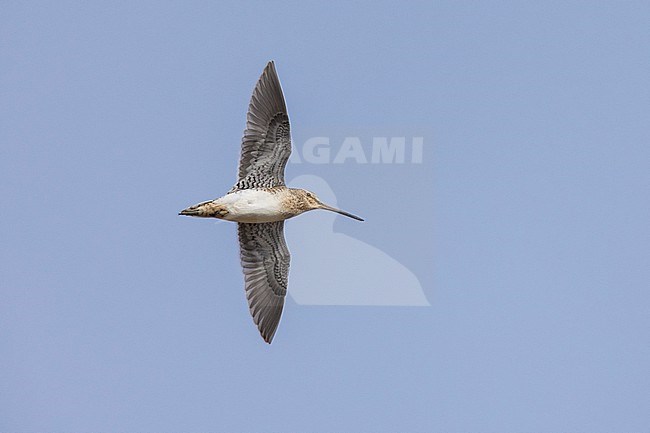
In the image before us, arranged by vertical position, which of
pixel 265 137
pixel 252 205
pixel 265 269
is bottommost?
pixel 265 269

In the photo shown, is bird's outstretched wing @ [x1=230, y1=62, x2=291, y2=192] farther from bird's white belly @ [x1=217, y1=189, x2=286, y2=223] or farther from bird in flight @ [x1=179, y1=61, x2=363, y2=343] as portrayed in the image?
bird's white belly @ [x1=217, y1=189, x2=286, y2=223]

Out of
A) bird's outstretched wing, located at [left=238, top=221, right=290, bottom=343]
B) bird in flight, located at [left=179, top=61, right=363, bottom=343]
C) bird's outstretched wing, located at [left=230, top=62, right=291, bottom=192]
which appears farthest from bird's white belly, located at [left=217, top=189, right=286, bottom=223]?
bird's outstretched wing, located at [left=238, top=221, right=290, bottom=343]

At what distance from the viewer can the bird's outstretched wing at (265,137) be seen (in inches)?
407

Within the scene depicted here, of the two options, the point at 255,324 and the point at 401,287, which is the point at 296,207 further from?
the point at 401,287

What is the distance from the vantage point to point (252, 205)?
10.2 metres

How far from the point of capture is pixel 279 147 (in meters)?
10.4

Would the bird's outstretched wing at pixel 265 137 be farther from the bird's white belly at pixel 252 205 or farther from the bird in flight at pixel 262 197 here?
the bird's white belly at pixel 252 205

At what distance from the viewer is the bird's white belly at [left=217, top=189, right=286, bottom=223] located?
33.2 ft

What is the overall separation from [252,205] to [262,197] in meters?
0.11

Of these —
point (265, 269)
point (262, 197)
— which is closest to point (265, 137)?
point (262, 197)

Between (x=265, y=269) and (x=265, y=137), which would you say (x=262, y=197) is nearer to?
(x=265, y=137)

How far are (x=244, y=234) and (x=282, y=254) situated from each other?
1.19ft

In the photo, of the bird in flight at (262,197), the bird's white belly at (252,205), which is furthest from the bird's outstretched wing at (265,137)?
the bird's white belly at (252,205)

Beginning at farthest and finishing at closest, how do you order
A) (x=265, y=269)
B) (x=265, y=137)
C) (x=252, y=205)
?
(x=265, y=269) → (x=265, y=137) → (x=252, y=205)
